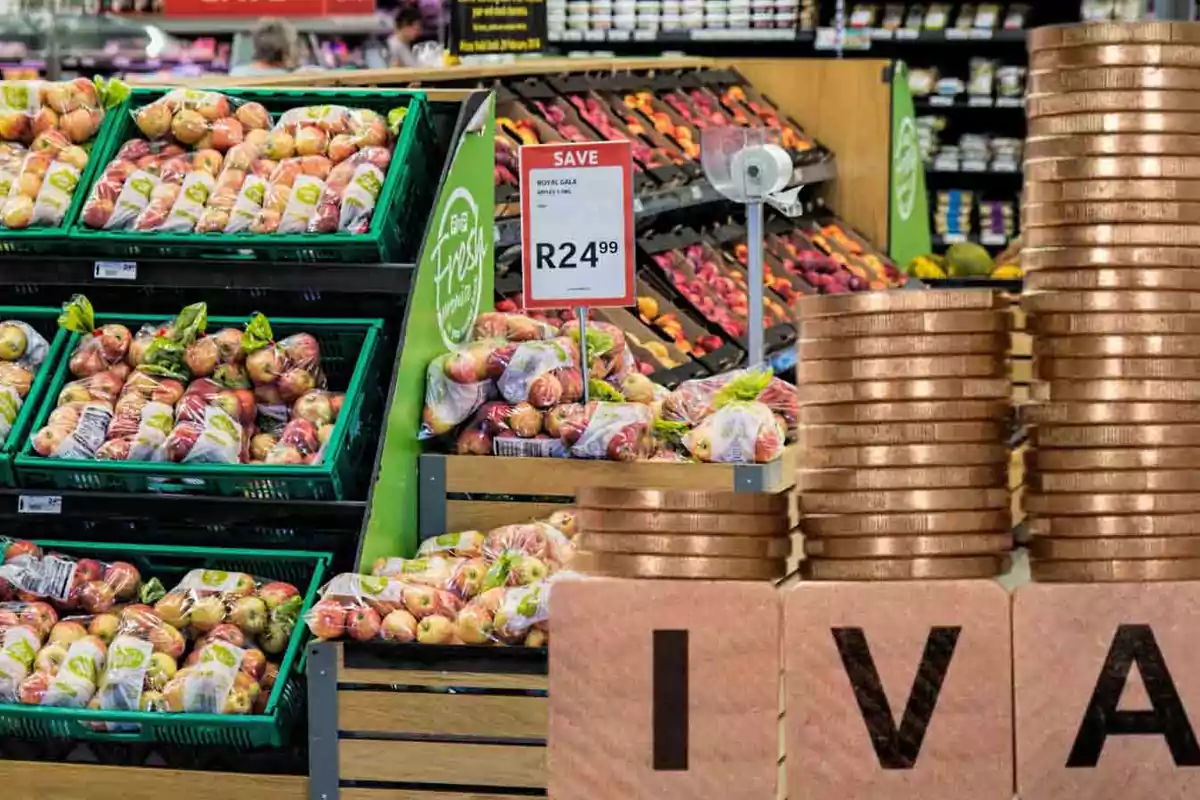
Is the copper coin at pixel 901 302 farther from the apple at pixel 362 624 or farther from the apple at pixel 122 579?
the apple at pixel 122 579

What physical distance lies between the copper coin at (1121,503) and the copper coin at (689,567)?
1.16ft

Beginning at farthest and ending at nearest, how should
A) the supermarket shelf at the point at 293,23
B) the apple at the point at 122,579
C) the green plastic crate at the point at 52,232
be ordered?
the supermarket shelf at the point at 293,23 → the green plastic crate at the point at 52,232 → the apple at the point at 122,579

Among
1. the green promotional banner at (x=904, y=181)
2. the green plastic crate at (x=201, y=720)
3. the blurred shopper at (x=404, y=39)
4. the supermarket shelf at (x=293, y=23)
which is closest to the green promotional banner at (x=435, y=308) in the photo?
the green plastic crate at (x=201, y=720)

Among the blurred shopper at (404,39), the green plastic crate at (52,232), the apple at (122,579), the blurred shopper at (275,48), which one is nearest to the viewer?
the apple at (122,579)

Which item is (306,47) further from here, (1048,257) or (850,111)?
(1048,257)

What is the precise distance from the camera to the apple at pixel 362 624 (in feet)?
10.7

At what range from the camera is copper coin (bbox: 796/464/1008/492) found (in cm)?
232

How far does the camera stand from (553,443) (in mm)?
3744

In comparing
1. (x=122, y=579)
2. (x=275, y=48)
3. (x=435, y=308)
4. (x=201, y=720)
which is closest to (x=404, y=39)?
(x=275, y=48)

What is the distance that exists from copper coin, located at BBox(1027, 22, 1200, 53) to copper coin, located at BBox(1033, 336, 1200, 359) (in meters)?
0.37

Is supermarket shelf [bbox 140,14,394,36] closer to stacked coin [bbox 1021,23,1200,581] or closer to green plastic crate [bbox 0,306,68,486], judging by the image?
green plastic crate [bbox 0,306,68,486]

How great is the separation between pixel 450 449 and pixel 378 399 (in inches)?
8.7

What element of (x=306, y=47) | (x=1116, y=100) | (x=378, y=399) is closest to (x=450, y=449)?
(x=378, y=399)

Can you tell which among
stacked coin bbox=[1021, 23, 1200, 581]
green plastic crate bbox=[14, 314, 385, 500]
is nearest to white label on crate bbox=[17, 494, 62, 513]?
green plastic crate bbox=[14, 314, 385, 500]
